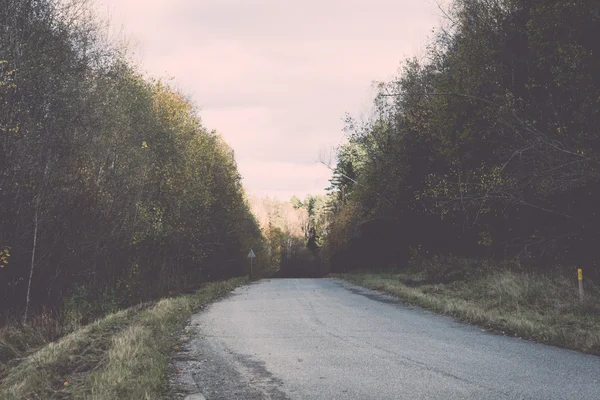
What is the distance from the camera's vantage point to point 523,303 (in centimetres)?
1192

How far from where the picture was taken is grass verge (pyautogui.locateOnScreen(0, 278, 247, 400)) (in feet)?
17.8

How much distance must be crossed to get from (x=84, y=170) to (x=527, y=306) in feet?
46.1

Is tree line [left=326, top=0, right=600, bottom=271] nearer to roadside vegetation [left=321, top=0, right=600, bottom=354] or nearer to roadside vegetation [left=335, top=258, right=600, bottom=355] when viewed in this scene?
roadside vegetation [left=321, top=0, right=600, bottom=354]

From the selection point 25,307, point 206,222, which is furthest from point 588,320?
point 206,222

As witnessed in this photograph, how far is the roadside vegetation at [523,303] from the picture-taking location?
8430 millimetres

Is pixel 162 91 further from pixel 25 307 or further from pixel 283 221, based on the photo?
pixel 283 221

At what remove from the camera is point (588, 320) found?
9.31 m

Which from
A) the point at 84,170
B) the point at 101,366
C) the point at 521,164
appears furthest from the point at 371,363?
the point at 84,170

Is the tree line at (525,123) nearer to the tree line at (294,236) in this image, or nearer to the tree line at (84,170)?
the tree line at (84,170)

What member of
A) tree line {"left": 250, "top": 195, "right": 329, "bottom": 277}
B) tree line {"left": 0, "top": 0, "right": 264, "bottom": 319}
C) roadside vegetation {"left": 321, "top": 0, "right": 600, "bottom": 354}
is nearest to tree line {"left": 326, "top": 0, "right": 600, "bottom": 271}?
roadside vegetation {"left": 321, "top": 0, "right": 600, "bottom": 354}

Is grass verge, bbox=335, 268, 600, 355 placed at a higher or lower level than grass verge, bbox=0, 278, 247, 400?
higher

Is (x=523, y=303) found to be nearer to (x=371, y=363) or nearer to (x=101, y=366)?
(x=371, y=363)

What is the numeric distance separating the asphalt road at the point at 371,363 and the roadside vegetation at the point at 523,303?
1.58 feet

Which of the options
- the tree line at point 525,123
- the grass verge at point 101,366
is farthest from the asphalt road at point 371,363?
the tree line at point 525,123
